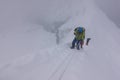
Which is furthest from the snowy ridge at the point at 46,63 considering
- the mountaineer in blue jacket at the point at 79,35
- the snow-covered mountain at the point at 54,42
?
the mountaineer in blue jacket at the point at 79,35

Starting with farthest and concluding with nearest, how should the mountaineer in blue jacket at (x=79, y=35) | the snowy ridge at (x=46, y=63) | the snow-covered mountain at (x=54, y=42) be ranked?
the mountaineer in blue jacket at (x=79, y=35)
the snow-covered mountain at (x=54, y=42)
the snowy ridge at (x=46, y=63)

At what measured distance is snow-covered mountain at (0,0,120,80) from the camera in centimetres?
1120

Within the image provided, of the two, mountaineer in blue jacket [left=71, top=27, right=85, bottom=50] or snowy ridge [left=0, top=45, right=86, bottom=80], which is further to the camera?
mountaineer in blue jacket [left=71, top=27, right=85, bottom=50]

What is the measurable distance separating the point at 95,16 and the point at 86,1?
27.1 ft

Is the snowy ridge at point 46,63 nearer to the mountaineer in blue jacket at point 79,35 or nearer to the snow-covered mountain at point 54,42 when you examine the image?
the snow-covered mountain at point 54,42

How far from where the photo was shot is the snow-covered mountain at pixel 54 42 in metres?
11.2

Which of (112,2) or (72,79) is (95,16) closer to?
(72,79)

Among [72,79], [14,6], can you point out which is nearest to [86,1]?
[14,6]

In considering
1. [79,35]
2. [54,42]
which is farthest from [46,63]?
[54,42]

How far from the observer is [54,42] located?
1176 inches

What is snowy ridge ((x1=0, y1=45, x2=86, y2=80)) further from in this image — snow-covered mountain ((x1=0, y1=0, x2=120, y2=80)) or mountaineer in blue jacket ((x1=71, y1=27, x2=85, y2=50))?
mountaineer in blue jacket ((x1=71, y1=27, x2=85, y2=50))

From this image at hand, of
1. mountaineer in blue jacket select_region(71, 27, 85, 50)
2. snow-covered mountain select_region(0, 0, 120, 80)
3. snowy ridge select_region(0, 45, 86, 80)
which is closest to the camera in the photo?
snowy ridge select_region(0, 45, 86, 80)

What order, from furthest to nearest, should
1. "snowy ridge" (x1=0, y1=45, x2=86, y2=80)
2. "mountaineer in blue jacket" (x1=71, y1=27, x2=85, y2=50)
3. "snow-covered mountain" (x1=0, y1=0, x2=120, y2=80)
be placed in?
"mountaineer in blue jacket" (x1=71, y1=27, x2=85, y2=50) < "snow-covered mountain" (x1=0, y1=0, x2=120, y2=80) < "snowy ridge" (x1=0, y1=45, x2=86, y2=80)

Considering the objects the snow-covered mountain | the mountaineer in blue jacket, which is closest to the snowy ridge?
the snow-covered mountain
